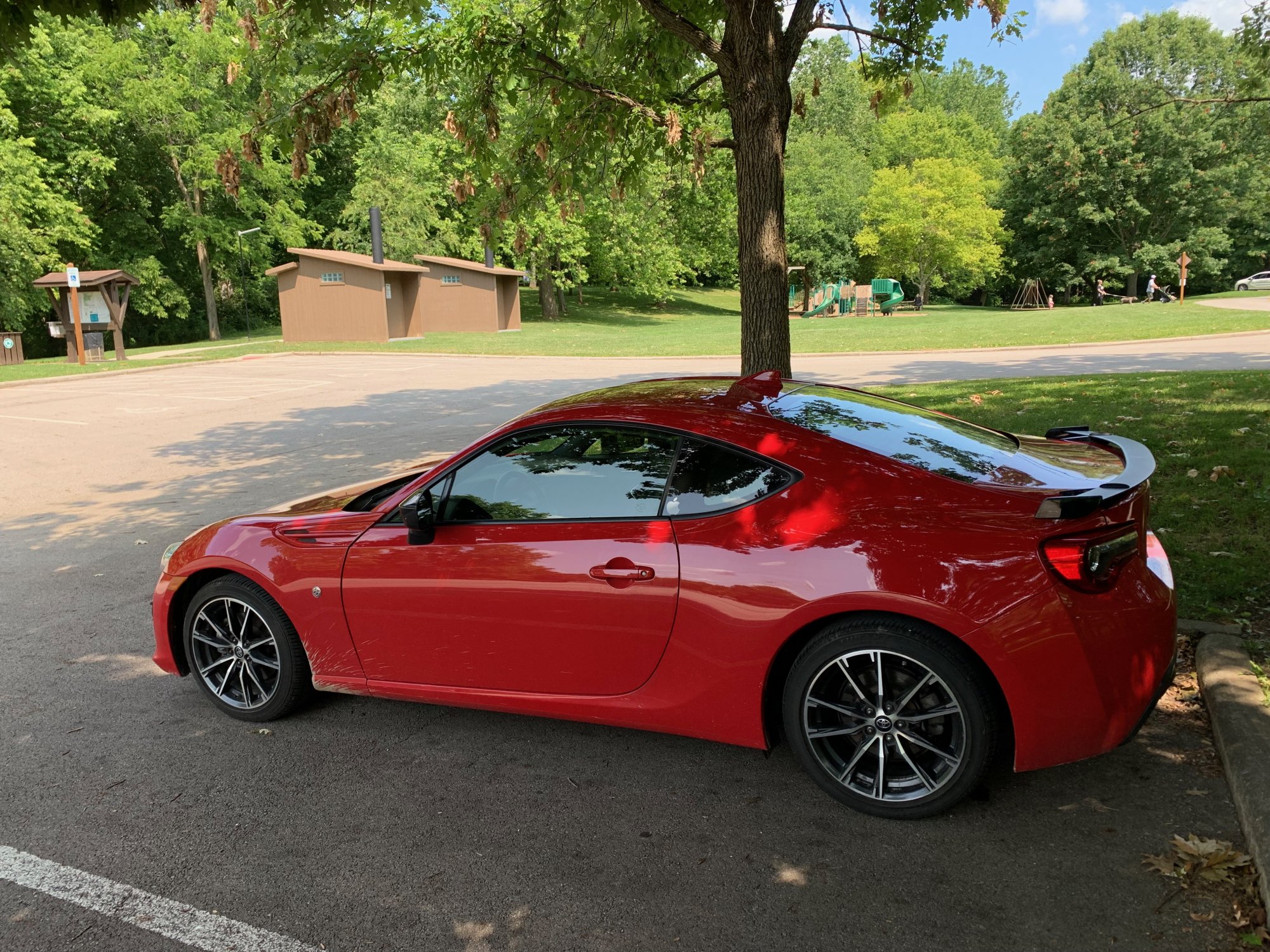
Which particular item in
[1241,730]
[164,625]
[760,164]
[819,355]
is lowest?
[1241,730]

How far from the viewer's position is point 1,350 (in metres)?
27.9

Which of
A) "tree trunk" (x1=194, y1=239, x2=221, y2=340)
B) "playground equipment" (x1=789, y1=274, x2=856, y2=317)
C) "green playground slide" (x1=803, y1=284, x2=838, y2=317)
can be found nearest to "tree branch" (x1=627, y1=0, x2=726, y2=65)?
"tree trunk" (x1=194, y1=239, x2=221, y2=340)

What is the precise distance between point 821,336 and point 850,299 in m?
29.5

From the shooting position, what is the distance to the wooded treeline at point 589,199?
3762cm

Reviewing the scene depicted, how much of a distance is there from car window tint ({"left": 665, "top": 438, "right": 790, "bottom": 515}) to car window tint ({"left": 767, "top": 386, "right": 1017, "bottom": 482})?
316 millimetres

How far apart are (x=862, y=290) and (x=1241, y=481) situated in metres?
54.9

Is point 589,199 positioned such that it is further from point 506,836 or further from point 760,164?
point 506,836

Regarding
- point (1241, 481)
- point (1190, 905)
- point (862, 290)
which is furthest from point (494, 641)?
point (862, 290)

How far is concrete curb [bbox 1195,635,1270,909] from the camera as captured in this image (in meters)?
2.83

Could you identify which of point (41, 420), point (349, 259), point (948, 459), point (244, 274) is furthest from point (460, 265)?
point (948, 459)

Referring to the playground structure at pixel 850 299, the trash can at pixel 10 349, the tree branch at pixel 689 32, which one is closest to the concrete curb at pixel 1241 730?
the tree branch at pixel 689 32

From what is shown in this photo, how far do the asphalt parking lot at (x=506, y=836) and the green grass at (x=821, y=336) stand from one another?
68.0ft

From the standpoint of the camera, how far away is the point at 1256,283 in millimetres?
54094

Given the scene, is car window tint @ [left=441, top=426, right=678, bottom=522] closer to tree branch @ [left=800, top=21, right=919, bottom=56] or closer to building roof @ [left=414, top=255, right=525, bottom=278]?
tree branch @ [left=800, top=21, right=919, bottom=56]
